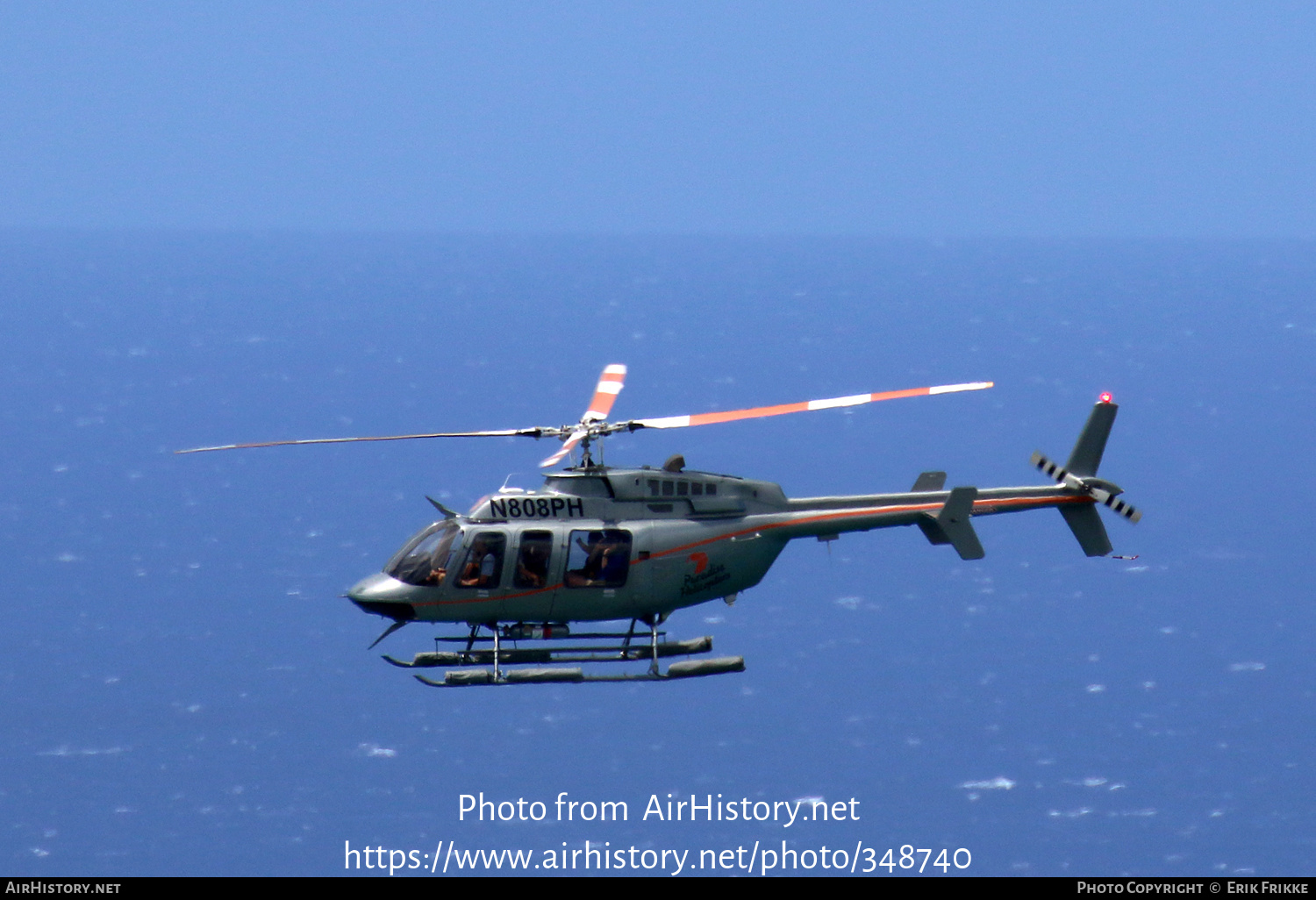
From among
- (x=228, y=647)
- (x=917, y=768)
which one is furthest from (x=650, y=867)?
(x=228, y=647)

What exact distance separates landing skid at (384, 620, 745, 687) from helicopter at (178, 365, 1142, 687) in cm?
4

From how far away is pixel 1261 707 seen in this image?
152 metres

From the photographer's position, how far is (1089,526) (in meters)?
50.9

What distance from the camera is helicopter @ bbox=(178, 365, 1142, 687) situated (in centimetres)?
4547

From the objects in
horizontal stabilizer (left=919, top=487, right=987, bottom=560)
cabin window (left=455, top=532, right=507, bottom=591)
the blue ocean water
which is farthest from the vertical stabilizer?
the blue ocean water

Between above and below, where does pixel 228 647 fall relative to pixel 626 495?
above

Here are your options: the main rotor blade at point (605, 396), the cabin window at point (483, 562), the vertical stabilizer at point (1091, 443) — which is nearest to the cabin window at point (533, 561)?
the cabin window at point (483, 562)

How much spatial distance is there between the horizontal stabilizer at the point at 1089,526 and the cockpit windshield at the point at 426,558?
16194 mm

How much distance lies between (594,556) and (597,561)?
148 mm

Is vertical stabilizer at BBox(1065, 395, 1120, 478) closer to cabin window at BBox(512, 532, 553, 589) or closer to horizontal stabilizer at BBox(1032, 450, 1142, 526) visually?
horizontal stabilizer at BBox(1032, 450, 1142, 526)

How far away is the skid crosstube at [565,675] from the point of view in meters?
43.8
